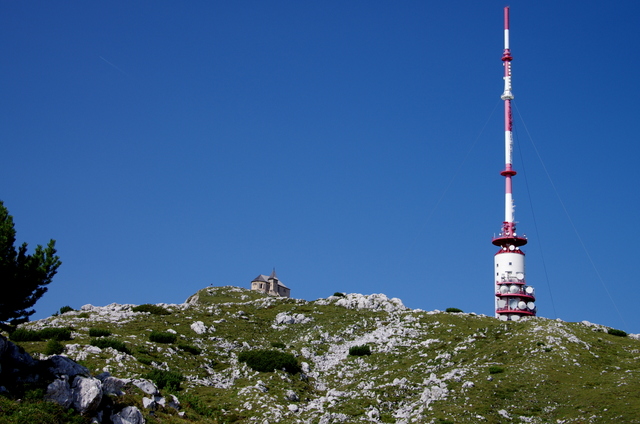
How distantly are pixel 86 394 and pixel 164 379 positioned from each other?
41.5 feet

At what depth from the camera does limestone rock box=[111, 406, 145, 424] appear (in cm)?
3447

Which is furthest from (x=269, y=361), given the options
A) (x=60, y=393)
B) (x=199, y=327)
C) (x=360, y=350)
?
(x=60, y=393)

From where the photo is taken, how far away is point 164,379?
46562mm

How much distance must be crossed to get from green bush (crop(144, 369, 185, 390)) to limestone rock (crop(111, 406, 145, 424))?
10.2 meters

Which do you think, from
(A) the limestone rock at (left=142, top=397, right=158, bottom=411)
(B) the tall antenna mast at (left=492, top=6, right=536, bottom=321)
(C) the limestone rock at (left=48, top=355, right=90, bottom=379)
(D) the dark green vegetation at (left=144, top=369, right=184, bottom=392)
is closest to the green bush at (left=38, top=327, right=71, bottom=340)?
(D) the dark green vegetation at (left=144, top=369, right=184, bottom=392)

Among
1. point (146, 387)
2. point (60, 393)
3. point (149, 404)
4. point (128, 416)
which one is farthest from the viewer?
point (146, 387)

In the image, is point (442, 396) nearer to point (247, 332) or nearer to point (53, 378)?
point (53, 378)

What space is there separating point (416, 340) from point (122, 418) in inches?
1434

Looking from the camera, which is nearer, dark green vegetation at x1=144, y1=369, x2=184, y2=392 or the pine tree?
the pine tree

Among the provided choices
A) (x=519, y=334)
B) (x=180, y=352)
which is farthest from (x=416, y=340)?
(x=180, y=352)

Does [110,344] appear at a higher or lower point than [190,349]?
lower

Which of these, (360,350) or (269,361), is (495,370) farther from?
(269,361)

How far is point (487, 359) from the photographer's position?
178 feet

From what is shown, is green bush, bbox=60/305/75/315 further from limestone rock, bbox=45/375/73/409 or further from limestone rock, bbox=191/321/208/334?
limestone rock, bbox=45/375/73/409
